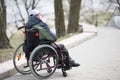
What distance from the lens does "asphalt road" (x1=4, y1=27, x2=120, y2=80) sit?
7.39 m

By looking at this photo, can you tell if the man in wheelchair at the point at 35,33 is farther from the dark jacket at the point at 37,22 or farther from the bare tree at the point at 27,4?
the bare tree at the point at 27,4

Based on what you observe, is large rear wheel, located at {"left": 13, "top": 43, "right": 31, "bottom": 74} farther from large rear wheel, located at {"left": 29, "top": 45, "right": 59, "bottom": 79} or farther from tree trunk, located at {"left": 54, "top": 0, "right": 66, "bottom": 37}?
tree trunk, located at {"left": 54, "top": 0, "right": 66, "bottom": 37}

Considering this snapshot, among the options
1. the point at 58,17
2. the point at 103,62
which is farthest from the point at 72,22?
the point at 103,62

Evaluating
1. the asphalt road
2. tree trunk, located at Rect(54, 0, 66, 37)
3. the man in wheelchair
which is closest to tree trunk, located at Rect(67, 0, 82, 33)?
tree trunk, located at Rect(54, 0, 66, 37)

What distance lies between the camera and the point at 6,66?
7781mm

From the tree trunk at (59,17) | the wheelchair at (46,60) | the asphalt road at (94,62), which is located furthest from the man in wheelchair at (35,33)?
the tree trunk at (59,17)

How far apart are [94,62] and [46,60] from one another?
251 cm

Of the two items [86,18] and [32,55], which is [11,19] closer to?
[86,18]

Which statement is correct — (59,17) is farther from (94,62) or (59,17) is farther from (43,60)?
(43,60)

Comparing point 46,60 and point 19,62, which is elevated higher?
point 46,60

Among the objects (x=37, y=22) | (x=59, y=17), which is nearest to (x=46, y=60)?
(x=37, y=22)

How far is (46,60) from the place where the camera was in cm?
700

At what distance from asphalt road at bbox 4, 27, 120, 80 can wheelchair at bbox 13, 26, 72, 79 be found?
19 cm

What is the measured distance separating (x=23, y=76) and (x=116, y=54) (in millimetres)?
4176
